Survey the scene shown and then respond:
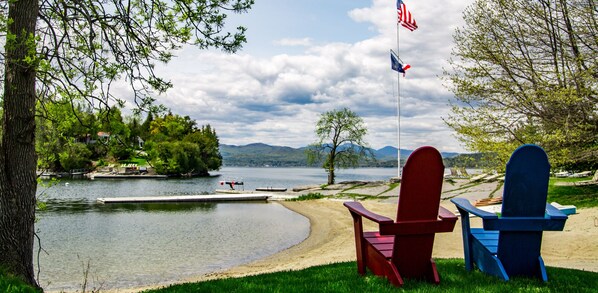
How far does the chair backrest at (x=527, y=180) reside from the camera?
403 centimetres

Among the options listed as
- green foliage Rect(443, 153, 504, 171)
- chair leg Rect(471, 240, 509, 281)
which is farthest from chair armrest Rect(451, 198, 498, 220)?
green foliage Rect(443, 153, 504, 171)

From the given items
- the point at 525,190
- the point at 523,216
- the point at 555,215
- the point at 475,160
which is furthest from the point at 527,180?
the point at 475,160

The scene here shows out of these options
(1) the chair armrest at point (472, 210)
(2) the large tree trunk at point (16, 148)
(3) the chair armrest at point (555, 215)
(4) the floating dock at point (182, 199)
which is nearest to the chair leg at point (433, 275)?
(1) the chair armrest at point (472, 210)

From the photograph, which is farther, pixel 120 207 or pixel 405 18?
pixel 120 207

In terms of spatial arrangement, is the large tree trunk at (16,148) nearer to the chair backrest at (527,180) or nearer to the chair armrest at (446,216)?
the chair armrest at (446,216)

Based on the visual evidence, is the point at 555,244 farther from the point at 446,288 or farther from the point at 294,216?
the point at 294,216

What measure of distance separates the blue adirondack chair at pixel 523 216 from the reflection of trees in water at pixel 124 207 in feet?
75.2

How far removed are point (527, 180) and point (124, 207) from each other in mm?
26508

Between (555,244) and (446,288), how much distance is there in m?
7.49

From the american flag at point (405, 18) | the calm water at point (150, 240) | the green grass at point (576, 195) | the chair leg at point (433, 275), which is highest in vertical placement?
the american flag at point (405, 18)

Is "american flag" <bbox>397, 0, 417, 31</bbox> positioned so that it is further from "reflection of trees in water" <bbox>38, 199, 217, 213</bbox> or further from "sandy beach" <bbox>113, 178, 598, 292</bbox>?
"reflection of trees in water" <bbox>38, 199, 217, 213</bbox>

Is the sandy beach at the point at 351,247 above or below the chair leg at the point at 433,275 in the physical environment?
below

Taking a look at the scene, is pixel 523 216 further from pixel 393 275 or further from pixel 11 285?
pixel 11 285

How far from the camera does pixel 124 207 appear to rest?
2672cm
